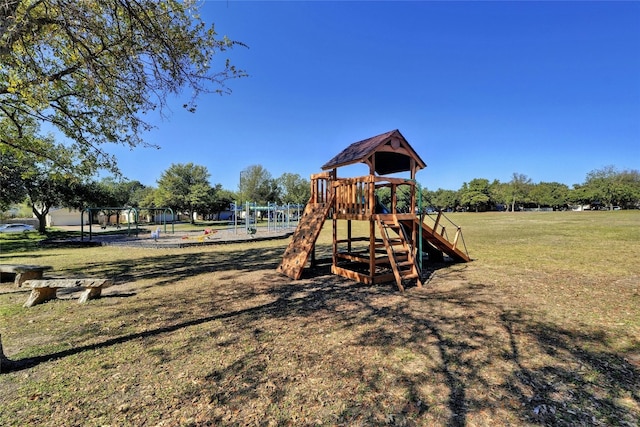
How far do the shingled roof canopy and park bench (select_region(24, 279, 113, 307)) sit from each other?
6.75 meters

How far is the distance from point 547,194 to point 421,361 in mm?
110310

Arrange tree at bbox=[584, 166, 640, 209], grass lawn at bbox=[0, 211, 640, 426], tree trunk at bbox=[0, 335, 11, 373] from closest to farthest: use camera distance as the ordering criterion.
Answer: grass lawn at bbox=[0, 211, 640, 426] < tree trunk at bbox=[0, 335, 11, 373] < tree at bbox=[584, 166, 640, 209]

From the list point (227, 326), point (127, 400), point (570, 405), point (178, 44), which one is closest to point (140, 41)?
point (178, 44)

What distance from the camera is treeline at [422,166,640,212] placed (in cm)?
7738

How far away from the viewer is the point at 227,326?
515 cm

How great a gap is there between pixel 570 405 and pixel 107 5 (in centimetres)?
874

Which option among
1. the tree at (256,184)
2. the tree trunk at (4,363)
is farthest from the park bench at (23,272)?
the tree at (256,184)

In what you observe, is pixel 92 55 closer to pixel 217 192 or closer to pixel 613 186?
pixel 217 192

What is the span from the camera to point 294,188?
65.0 metres

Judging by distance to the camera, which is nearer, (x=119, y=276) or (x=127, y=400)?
(x=127, y=400)

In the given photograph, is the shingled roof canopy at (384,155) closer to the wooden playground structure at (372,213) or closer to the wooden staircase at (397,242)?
the wooden playground structure at (372,213)

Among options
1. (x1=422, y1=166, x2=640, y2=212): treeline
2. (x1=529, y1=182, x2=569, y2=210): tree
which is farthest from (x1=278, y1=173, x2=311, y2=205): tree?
(x1=529, y1=182, x2=569, y2=210): tree

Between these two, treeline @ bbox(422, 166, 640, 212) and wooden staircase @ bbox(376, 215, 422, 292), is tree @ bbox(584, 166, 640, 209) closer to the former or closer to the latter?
treeline @ bbox(422, 166, 640, 212)

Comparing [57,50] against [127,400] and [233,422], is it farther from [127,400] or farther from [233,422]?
[233,422]
